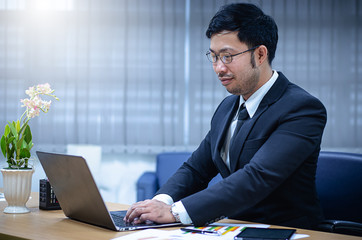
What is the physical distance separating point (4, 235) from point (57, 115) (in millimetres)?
2997

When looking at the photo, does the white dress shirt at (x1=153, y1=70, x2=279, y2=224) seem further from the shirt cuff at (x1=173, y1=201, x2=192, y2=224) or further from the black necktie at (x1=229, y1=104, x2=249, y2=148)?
the shirt cuff at (x1=173, y1=201, x2=192, y2=224)

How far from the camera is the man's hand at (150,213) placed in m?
1.40

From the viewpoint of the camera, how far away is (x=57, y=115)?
4184 mm

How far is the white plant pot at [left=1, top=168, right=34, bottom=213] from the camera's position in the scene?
5.34 feet

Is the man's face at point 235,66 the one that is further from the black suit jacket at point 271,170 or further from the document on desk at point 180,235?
the document on desk at point 180,235

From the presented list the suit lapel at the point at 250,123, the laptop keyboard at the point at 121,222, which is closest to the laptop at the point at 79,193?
the laptop keyboard at the point at 121,222

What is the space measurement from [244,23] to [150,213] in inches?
32.6

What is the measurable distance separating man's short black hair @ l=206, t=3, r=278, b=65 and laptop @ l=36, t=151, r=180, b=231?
0.79 meters

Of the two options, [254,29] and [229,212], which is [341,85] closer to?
[254,29]

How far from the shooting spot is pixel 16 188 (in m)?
1.63

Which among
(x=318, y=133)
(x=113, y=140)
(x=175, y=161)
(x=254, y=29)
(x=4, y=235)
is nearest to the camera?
(x=4, y=235)

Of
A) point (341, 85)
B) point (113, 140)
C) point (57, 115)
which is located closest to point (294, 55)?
point (341, 85)

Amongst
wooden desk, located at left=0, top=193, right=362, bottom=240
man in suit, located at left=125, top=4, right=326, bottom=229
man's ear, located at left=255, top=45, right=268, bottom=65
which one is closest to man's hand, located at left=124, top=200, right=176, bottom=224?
man in suit, located at left=125, top=4, right=326, bottom=229

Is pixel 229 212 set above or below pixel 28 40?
below
